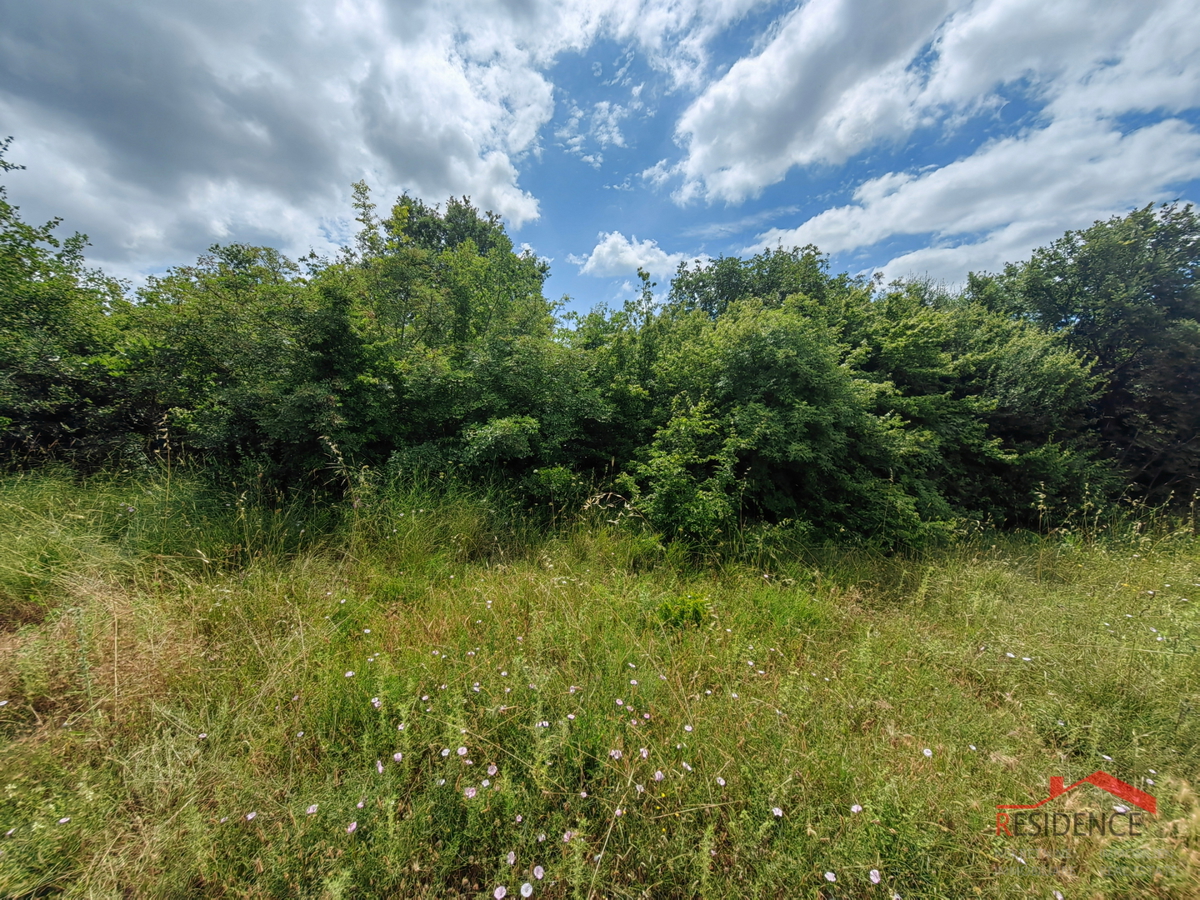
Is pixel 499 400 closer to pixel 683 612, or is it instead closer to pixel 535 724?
pixel 683 612

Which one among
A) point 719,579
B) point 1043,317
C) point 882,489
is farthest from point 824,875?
point 1043,317

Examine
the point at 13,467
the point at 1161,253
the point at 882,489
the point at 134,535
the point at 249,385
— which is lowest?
the point at 882,489

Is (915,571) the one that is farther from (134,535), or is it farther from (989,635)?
(134,535)

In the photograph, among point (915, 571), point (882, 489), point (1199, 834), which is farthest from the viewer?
point (882, 489)

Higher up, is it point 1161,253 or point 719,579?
point 1161,253

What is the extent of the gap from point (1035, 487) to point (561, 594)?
888cm

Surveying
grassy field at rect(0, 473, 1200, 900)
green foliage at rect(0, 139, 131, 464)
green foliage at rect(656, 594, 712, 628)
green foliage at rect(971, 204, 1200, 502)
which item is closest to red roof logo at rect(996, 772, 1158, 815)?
grassy field at rect(0, 473, 1200, 900)

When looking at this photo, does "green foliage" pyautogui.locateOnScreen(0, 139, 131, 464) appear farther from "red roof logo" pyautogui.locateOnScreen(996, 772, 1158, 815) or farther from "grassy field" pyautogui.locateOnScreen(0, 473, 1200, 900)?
"red roof logo" pyautogui.locateOnScreen(996, 772, 1158, 815)

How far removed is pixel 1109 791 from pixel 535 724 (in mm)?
2635

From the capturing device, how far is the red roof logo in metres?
1.67

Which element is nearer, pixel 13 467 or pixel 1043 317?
pixel 13 467

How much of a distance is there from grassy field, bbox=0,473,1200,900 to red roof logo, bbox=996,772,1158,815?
0.12 ft

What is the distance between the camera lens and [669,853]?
1.41 metres

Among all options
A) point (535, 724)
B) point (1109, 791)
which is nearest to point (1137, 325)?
point (1109, 791)
